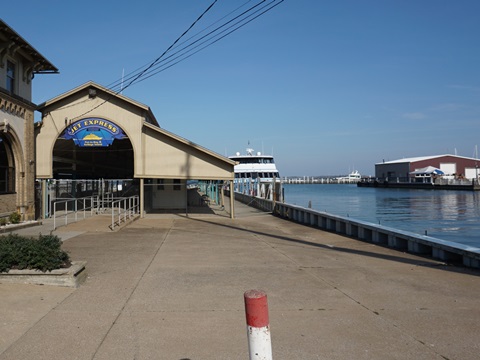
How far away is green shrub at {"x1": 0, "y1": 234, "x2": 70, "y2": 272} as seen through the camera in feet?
24.2

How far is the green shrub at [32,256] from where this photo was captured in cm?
736

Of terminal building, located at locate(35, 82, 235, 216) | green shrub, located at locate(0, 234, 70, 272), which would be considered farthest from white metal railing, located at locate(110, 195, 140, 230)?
green shrub, located at locate(0, 234, 70, 272)

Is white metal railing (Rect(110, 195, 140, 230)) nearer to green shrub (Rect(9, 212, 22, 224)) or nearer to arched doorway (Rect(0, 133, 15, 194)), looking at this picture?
green shrub (Rect(9, 212, 22, 224))

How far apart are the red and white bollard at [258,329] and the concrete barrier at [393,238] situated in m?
8.39

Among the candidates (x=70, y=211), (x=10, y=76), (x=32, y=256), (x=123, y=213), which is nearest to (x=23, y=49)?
(x=10, y=76)

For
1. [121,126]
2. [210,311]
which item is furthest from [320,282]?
[121,126]

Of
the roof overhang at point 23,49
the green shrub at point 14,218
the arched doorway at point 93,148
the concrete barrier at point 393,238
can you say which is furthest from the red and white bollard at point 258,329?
the arched doorway at point 93,148

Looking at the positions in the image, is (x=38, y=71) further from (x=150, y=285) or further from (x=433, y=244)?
(x=433, y=244)

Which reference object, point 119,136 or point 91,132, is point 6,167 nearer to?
point 91,132

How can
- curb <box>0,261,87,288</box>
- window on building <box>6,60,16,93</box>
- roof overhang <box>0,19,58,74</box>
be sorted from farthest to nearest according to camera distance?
1. window on building <box>6,60,16,93</box>
2. roof overhang <box>0,19,58,74</box>
3. curb <box>0,261,87,288</box>

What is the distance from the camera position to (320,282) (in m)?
8.07

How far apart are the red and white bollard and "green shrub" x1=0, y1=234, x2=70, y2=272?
5.56m

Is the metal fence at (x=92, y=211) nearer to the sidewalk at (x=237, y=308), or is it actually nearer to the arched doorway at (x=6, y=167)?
the arched doorway at (x=6, y=167)

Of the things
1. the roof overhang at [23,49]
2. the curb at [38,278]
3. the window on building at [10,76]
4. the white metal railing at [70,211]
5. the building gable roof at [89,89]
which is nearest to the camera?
the curb at [38,278]
